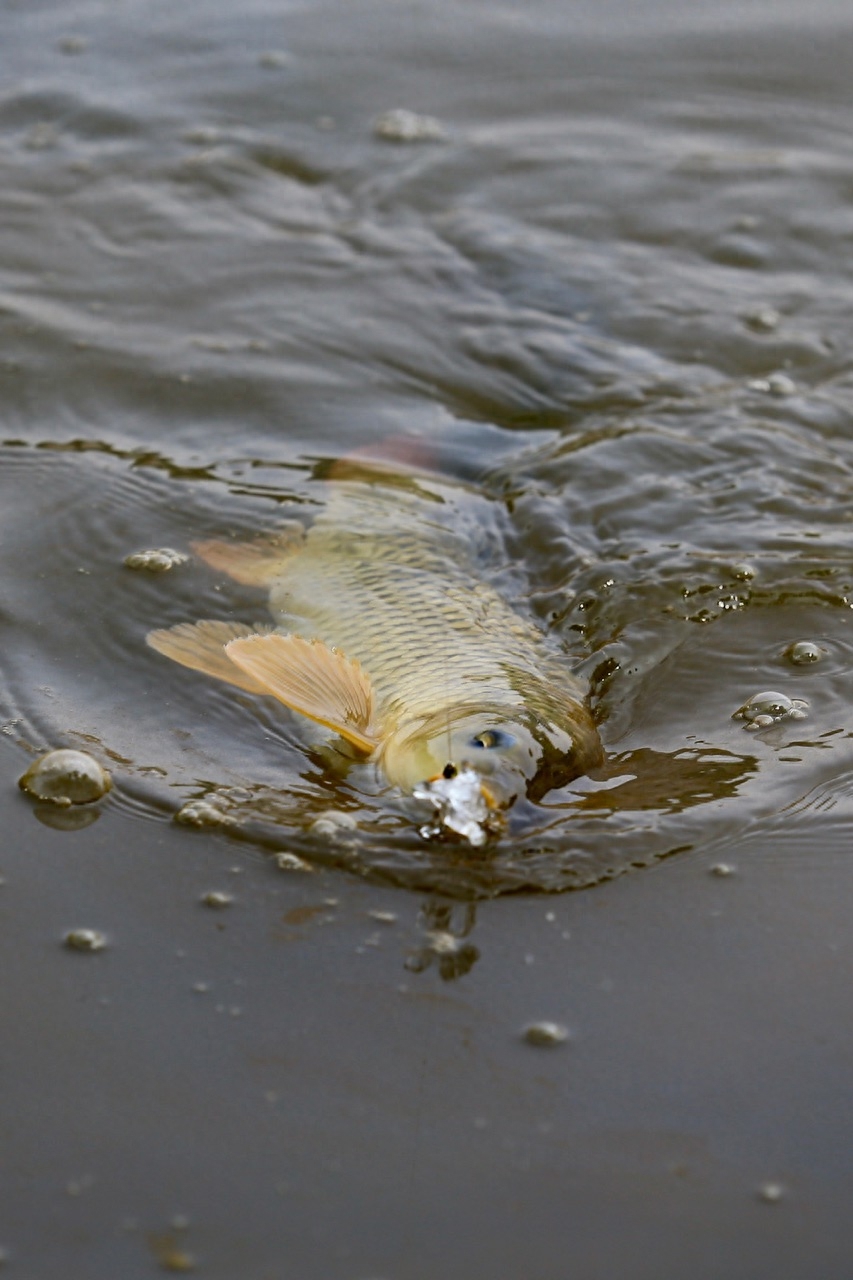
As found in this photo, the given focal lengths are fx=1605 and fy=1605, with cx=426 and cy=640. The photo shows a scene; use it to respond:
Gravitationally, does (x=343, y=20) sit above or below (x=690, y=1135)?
above

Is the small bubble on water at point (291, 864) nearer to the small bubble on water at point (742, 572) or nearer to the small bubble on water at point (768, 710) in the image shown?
the small bubble on water at point (768, 710)

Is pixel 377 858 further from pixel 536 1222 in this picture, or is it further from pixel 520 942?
pixel 536 1222

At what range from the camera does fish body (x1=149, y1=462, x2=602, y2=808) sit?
3092mm

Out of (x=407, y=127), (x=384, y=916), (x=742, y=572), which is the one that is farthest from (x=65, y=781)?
(x=407, y=127)

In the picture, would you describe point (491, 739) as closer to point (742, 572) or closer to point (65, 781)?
point (65, 781)

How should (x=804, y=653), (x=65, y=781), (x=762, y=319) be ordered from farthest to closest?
(x=762, y=319) < (x=804, y=653) < (x=65, y=781)

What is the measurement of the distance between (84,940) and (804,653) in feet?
5.95

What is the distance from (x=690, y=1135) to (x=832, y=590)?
6.16ft

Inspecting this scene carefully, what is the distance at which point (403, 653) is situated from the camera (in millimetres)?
3395

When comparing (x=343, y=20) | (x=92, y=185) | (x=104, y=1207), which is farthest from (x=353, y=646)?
(x=343, y=20)

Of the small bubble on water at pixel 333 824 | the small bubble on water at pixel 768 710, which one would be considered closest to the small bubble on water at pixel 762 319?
the small bubble on water at pixel 768 710

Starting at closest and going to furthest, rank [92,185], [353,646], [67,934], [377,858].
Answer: [67,934], [377,858], [353,646], [92,185]

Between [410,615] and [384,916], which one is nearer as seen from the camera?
[384,916]

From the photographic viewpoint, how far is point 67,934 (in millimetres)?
2801
